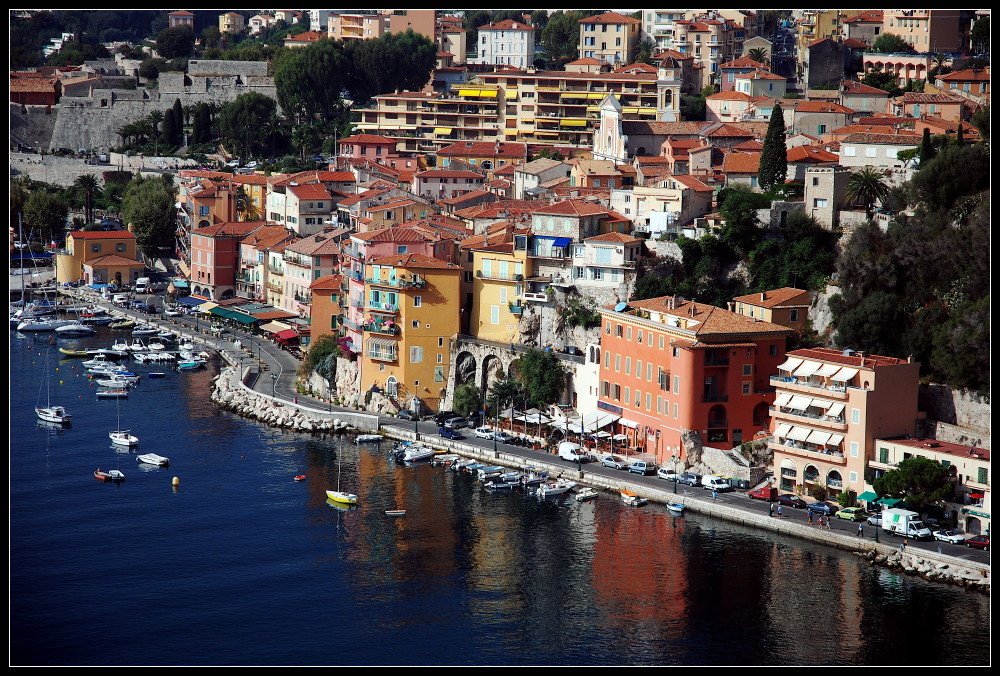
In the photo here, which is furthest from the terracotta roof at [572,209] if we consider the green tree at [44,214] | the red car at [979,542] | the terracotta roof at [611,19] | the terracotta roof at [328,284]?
the terracotta roof at [611,19]

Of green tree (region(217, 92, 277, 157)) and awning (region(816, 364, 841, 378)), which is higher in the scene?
green tree (region(217, 92, 277, 157))

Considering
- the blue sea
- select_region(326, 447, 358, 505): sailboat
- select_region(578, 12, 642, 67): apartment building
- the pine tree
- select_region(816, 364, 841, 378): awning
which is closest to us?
the blue sea

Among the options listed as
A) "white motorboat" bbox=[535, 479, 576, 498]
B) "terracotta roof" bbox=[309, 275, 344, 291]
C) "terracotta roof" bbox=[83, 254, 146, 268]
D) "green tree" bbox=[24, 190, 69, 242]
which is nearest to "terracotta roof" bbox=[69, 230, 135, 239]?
"terracotta roof" bbox=[83, 254, 146, 268]

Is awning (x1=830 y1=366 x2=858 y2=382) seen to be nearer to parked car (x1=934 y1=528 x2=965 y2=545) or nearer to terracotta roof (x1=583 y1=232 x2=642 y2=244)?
parked car (x1=934 y1=528 x2=965 y2=545)

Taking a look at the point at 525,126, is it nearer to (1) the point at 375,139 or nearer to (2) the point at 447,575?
(1) the point at 375,139

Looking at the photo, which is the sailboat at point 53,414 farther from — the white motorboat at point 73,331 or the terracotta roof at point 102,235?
the terracotta roof at point 102,235

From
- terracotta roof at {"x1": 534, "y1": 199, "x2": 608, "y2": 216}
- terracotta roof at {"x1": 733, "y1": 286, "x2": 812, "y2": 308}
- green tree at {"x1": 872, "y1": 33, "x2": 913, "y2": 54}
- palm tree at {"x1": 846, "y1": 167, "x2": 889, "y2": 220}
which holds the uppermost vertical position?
green tree at {"x1": 872, "y1": 33, "x2": 913, "y2": 54}

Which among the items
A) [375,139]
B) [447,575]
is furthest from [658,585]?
[375,139]
